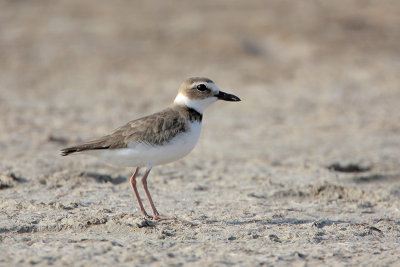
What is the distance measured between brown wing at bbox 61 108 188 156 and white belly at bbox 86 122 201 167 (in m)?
0.05

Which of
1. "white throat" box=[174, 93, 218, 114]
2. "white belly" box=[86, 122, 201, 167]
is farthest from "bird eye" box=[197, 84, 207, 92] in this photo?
"white belly" box=[86, 122, 201, 167]

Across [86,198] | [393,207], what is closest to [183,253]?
[86,198]

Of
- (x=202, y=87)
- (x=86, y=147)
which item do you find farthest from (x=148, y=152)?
(x=202, y=87)

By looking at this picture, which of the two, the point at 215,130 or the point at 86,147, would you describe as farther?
the point at 215,130

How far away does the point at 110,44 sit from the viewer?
603 inches

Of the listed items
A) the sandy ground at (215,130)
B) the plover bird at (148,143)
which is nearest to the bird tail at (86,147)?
the plover bird at (148,143)

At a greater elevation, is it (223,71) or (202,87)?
(223,71)

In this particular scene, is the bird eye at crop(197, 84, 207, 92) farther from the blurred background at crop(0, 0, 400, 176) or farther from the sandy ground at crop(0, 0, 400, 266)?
the blurred background at crop(0, 0, 400, 176)

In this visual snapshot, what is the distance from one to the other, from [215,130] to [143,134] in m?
5.12

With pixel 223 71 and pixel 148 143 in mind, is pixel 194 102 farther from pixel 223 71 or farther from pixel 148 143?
pixel 223 71

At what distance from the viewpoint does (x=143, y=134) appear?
18.7 ft

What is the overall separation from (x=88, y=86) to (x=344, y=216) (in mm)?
8025

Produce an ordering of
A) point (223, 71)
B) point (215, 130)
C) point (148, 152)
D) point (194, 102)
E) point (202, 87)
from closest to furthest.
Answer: point (148, 152) → point (194, 102) → point (202, 87) → point (215, 130) → point (223, 71)

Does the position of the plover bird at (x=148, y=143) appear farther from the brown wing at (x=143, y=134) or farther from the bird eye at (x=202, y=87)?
the bird eye at (x=202, y=87)
